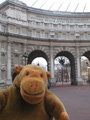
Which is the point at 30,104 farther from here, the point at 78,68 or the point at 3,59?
the point at 78,68

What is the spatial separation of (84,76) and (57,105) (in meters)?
70.1

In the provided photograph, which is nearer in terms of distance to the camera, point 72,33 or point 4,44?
point 4,44

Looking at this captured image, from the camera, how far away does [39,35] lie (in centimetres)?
2848

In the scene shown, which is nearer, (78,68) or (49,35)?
(49,35)

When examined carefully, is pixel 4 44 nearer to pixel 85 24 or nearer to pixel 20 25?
pixel 20 25

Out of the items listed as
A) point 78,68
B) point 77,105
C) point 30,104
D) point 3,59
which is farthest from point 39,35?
point 30,104

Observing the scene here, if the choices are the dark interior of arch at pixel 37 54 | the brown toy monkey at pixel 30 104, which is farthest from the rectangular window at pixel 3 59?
the brown toy monkey at pixel 30 104

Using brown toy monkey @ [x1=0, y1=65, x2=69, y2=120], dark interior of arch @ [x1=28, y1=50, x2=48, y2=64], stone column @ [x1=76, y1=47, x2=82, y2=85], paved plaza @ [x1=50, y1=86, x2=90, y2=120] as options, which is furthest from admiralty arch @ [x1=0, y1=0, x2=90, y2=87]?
brown toy monkey @ [x1=0, y1=65, x2=69, y2=120]

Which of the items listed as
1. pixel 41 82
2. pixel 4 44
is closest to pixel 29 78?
pixel 41 82

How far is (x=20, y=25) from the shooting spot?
1032 inches

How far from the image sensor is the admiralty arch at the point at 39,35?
80.7ft

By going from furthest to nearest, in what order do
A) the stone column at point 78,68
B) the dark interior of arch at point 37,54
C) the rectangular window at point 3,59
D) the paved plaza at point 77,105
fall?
the dark interior of arch at point 37,54, the stone column at point 78,68, the rectangular window at point 3,59, the paved plaza at point 77,105

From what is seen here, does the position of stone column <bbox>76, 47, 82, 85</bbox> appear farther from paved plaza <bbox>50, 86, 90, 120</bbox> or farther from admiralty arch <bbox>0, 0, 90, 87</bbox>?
paved plaza <bbox>50, 86, 90, 120</bbox>

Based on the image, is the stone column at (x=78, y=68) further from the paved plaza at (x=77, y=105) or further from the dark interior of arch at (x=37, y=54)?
the paved plaza at (x=77, y=105)
